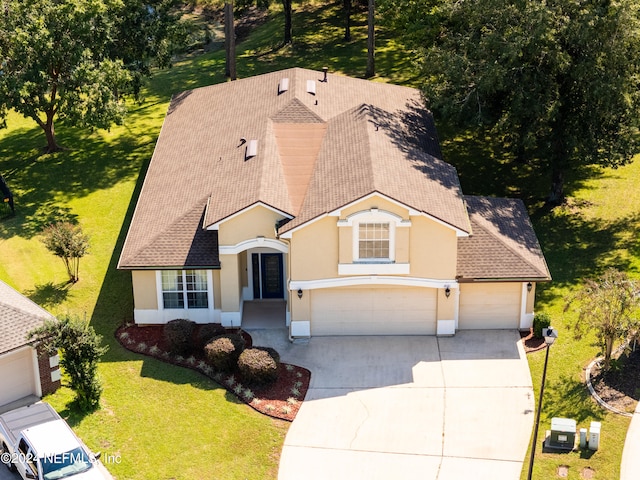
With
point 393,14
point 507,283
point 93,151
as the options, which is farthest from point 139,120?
point 507,283

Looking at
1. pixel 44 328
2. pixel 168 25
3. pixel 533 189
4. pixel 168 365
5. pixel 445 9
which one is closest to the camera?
pixel 44 328

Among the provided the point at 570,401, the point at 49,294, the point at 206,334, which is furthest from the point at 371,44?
the point at 570,401

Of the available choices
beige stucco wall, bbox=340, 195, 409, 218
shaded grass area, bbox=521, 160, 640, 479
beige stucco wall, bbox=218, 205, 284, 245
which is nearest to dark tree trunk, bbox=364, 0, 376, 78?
shaded grass area, bbox=521, 160, 640, 479

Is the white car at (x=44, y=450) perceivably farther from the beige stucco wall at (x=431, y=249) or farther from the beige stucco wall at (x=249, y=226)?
the beige stucco wall at (x=431, y=249)

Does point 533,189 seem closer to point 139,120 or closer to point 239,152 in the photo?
point 239,152

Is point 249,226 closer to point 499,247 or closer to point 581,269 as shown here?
point 499,247
